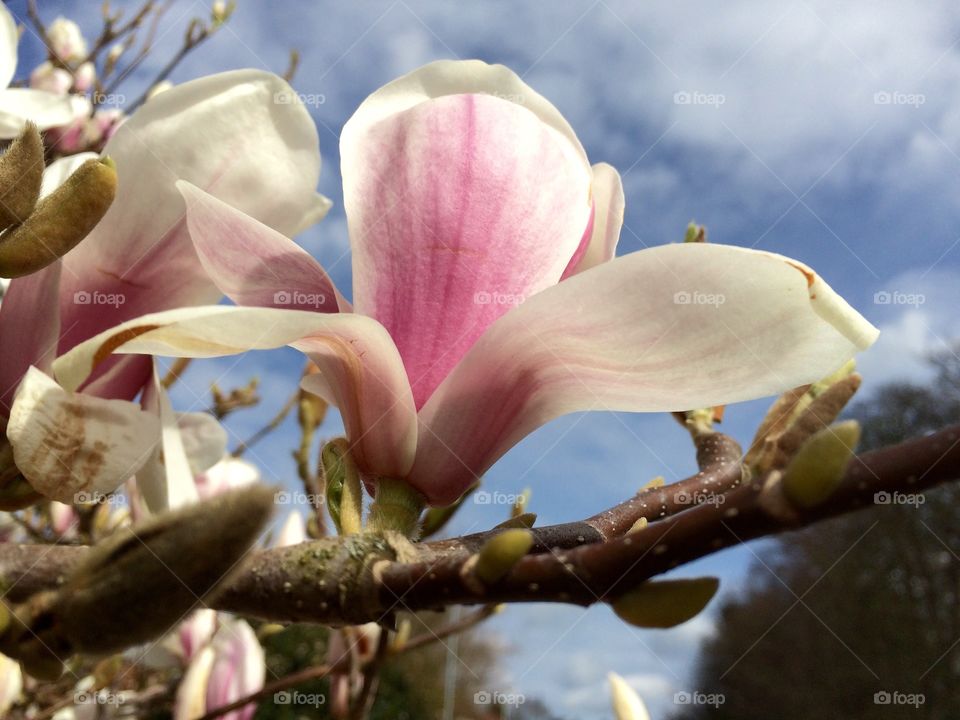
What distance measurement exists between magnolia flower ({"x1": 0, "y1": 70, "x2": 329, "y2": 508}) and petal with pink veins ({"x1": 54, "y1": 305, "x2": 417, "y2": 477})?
0.29ft

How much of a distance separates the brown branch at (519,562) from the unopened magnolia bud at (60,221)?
13 cm

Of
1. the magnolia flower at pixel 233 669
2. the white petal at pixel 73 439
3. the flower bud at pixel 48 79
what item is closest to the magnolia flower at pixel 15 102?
the white petal at pixel 73 439

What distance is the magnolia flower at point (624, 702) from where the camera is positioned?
0.68 m

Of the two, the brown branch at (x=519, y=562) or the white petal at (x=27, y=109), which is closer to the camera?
the brown branch at (x=519, y=562)

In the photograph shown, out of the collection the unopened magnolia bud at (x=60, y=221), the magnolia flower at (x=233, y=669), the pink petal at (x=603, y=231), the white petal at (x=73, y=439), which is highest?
the unopened magnolia bud at (x=60, y=221)

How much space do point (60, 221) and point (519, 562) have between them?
25 centimetres

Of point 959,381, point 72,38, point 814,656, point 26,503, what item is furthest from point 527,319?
point 814,656

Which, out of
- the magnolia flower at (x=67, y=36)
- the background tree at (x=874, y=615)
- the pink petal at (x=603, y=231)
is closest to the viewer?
the pink petal at (x=603, y=231)

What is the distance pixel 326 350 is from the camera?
403mm

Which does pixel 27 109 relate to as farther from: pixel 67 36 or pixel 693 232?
pixel 67 36

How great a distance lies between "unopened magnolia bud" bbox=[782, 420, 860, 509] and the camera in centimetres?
24

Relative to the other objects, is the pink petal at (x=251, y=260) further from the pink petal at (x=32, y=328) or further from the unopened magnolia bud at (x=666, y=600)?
the unopened magnolia bud at (x=666, y=600)

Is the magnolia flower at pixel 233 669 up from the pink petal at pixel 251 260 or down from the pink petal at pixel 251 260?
down

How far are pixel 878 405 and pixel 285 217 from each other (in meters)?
15.8
